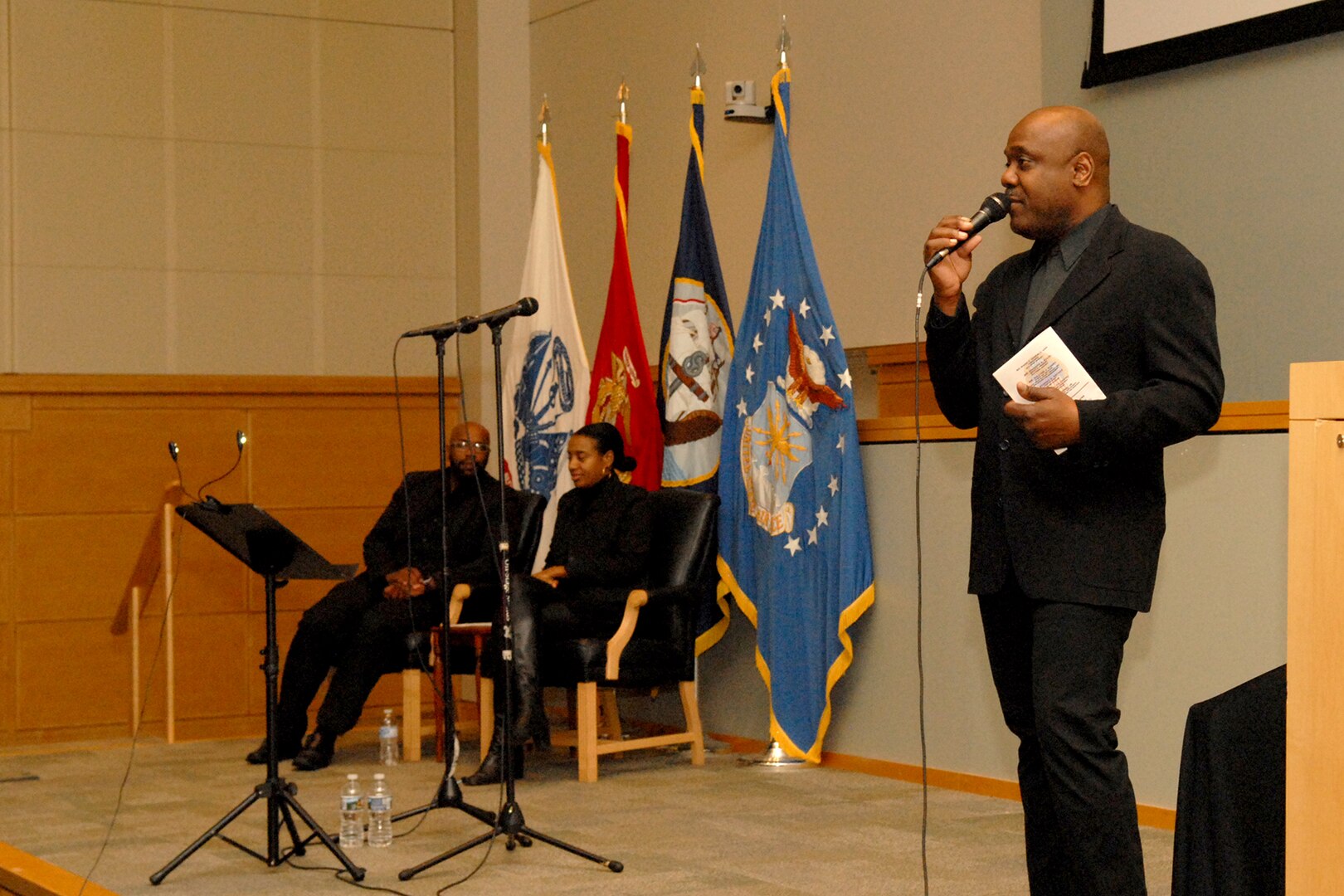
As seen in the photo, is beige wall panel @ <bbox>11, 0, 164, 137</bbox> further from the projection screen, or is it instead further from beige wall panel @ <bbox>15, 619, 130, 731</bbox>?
the projection screen

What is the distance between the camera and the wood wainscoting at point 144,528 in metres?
7.18

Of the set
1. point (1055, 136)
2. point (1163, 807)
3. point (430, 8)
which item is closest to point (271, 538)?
point (1055, 136)

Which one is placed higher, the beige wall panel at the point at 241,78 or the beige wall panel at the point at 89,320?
the beige wall panel at the point at 241,78

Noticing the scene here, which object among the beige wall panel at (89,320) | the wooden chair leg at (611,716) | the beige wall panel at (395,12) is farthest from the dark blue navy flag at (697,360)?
the beige wall panel at (89,320)

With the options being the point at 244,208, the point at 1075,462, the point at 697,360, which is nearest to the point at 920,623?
the point at 1075,462

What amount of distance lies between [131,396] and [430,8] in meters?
2.49

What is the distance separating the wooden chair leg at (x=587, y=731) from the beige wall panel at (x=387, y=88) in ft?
11.8

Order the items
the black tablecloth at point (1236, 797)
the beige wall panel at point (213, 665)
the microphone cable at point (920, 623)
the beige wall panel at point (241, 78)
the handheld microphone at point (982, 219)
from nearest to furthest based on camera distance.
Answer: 1. the black tablecloth at point (1236, 797)
2. the handheld microphone at point (982, 219)
3. the microphone cable at point (920, 623)
4. the beige wall panel at point (213, 665)
5. the beige wall panel at point (241, 78)

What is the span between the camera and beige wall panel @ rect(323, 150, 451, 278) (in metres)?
7.98

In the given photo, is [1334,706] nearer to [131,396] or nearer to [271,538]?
[271,538]

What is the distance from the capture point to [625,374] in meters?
6.51

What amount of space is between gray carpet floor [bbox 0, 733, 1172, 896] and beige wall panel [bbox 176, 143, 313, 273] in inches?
101

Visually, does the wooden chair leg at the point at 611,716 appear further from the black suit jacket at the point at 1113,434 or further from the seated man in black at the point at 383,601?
the black suit jacket at the point at 1113,434

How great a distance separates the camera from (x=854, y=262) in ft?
21.0
